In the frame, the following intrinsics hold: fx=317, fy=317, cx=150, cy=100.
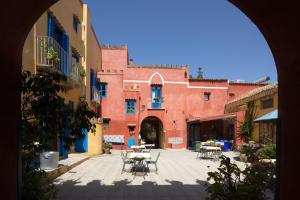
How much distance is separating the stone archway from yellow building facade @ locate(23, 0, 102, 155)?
197 inches

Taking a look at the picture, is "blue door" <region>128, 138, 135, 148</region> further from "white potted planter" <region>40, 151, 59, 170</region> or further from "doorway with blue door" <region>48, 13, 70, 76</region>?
"white potted planter" <region>40, 151, 59, 170</region>

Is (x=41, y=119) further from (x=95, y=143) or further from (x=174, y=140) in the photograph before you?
(x=174, y=140)

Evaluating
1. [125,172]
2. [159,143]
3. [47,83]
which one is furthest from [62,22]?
[159,143]

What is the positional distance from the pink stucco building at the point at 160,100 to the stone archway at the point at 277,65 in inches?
910

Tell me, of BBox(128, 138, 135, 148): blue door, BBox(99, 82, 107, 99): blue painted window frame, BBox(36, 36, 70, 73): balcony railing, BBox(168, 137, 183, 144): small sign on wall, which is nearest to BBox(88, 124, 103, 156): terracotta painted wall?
BBox(36, 36, 70, 73): balcony railing

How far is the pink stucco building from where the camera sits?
28078 mm

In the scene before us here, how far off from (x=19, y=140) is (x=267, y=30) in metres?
3.84

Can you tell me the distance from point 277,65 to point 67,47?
1149 cm

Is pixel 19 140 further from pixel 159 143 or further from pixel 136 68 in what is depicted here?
pixel 159 143

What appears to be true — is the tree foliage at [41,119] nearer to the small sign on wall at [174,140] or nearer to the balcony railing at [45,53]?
the balcony railing at [45,53]

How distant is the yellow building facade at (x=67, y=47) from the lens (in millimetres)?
10141

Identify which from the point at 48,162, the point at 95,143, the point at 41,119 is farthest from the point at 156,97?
the point at 41,119

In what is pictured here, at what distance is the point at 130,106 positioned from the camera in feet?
93.9

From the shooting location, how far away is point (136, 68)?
98.0ft
